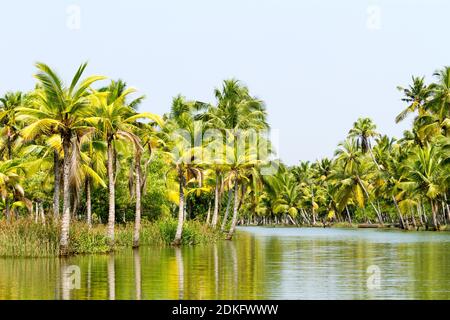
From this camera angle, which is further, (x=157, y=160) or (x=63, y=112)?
(x=157, y=160)

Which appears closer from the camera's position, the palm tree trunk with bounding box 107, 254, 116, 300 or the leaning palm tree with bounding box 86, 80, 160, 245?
the palm tree trunk with bounding box 107, 254, 116, 300

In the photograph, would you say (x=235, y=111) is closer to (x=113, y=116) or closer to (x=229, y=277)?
(x=113, y=116)

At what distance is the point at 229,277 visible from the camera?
2502 centimetres

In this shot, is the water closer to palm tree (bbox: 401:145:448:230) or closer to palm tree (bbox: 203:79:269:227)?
palm tree (bbox: 203:79:269:227)

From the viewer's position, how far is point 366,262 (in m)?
32.4

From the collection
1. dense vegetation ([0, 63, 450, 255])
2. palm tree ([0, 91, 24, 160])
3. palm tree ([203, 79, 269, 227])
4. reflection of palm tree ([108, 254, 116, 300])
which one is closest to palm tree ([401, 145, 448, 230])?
dense vegetation ([0, 63, 450, 255])

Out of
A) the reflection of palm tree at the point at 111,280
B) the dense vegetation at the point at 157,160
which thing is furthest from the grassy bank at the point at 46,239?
the reflection of palm tree at the point at 111,280

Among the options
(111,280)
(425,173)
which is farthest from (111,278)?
(425,173)

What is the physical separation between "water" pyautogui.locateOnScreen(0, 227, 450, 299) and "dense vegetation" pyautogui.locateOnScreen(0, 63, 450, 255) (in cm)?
620

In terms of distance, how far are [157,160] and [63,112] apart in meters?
26.7

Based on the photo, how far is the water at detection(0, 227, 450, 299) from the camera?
65.3 feet

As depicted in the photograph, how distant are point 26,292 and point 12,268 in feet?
27.3

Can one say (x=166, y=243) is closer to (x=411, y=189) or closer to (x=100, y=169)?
(x=100, y=169)
